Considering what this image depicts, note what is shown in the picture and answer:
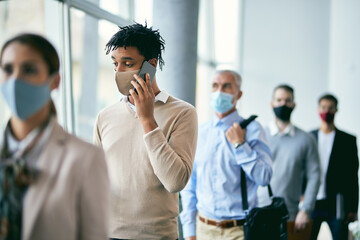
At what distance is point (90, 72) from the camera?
190 inches

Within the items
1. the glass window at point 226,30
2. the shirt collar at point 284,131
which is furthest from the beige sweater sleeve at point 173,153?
the glass window at point 226,30

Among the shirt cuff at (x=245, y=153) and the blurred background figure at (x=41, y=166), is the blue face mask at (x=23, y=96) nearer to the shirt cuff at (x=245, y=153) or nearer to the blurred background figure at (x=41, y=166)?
the blurred background figure at (x=41, y=166)

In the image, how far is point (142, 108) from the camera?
71.7 inches

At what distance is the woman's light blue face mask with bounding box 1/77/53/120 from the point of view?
1207 mm

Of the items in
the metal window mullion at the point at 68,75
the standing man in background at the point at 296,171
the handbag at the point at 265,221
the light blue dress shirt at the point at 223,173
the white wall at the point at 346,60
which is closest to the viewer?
the handbag at the point at 265,221

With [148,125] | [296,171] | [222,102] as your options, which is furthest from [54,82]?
[296,171]

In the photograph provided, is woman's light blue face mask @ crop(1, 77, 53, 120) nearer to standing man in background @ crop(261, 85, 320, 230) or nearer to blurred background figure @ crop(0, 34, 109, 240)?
blurred background figure @ crop(0, 34, 109, 240)

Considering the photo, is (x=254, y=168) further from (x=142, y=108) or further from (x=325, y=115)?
(x=325, y=115)

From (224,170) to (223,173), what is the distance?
0.9 inches

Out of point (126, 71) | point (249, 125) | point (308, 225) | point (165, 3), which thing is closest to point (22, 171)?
point (126, 71)

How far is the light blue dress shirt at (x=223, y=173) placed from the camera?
2.68 m

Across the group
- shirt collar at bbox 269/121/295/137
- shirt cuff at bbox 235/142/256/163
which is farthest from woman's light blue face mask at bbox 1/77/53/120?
shirt collar at bbox 269/121/295/137

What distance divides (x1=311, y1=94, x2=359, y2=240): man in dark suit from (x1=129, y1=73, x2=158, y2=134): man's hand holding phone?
9.03ft

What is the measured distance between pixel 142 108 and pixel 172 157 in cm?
25
